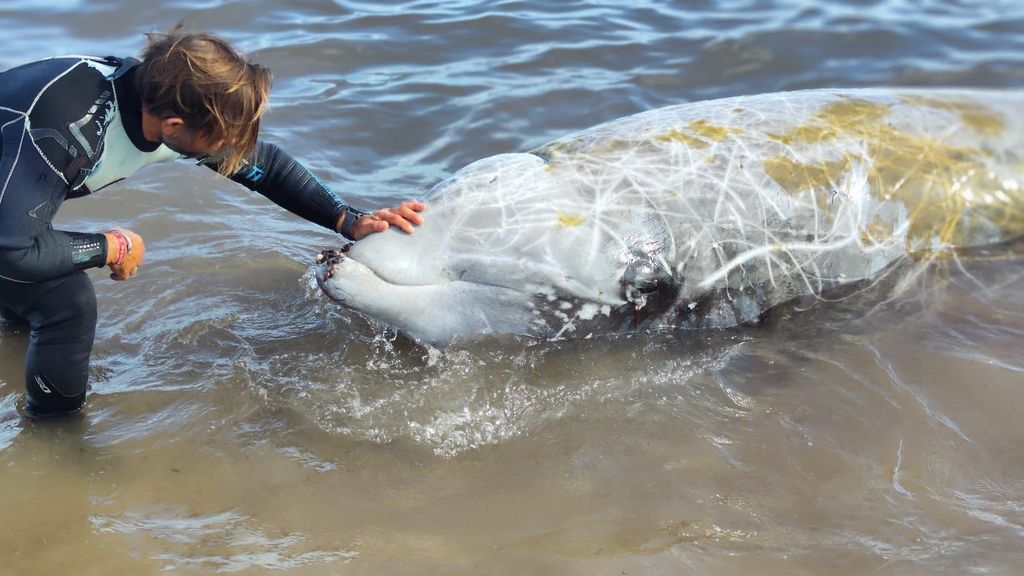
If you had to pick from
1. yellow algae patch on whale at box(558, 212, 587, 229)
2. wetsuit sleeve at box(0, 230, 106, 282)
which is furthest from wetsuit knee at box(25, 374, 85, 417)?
yellow algae patch on whale at box(558, 212, 587, 229)

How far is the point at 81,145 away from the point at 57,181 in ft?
0.57

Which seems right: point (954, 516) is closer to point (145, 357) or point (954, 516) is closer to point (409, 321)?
point (409, 321)

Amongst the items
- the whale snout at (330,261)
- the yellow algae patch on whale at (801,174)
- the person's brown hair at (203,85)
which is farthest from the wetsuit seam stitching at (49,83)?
the yellow algae patch on whale at (801,174)

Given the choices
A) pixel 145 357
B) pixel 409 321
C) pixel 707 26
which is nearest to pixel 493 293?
pixel 409 321

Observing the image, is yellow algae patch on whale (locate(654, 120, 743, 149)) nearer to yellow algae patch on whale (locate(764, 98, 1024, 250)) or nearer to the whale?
the whale

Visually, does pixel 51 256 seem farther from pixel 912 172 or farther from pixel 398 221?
pixel 912 172

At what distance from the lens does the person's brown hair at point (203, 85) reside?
3264 mm

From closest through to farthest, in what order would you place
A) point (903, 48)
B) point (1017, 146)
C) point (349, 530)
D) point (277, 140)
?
1. point (349, 530)
2. point (1017, 146)
3. point (277, 140)
4. point (903, 48)

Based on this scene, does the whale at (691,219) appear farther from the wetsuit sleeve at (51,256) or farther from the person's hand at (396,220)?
the wetsuit sleeve at (51,256)

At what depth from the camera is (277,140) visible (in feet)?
22.1

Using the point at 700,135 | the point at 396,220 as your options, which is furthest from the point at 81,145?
the point at 700,135

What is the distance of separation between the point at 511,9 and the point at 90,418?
269 inches

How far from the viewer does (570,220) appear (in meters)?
4.01

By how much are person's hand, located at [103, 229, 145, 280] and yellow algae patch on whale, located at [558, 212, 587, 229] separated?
1786mm
